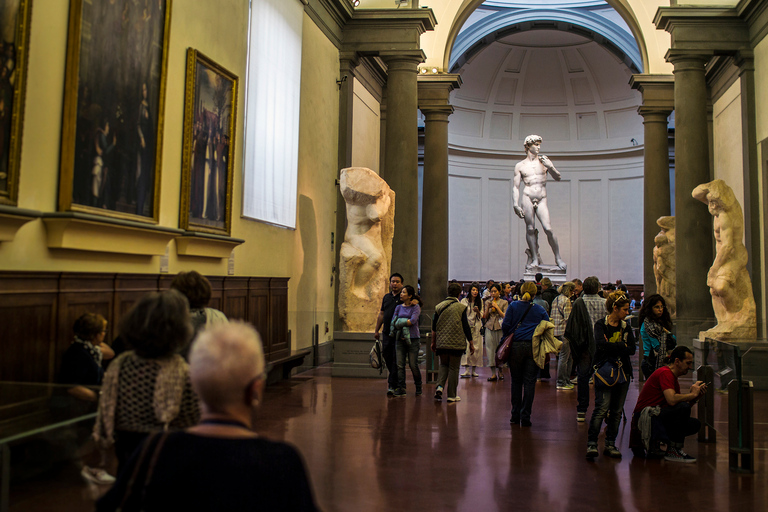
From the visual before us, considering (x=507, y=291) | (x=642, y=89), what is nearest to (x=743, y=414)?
(x=507, y=291)

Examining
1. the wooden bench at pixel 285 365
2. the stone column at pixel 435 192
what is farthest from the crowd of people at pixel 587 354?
the stone column at pixel 435 192

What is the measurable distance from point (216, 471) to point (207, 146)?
7448 mm

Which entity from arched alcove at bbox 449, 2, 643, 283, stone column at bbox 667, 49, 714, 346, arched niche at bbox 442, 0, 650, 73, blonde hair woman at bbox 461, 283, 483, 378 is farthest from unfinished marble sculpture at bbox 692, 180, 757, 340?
arched alcove at bbox 449, 2, 643, 283

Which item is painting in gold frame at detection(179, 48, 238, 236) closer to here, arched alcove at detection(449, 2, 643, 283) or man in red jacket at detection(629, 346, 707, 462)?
man in red jacket at detection(629, 346, 707, 462)

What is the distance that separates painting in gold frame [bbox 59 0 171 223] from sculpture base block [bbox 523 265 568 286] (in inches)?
491

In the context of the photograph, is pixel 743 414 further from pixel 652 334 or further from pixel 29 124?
pixel 29 124

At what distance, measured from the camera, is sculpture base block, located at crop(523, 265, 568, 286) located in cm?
1809

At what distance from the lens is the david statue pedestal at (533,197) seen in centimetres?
1834

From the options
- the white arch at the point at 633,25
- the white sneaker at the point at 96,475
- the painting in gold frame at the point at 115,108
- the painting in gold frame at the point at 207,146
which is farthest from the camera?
the white arch at the point at 633,25

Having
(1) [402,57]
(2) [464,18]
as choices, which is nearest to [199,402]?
(1) [402,57]

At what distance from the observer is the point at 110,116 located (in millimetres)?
6492

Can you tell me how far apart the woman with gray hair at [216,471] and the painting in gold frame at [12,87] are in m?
4.04

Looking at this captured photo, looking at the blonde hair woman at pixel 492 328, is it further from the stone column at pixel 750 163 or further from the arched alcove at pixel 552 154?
the arched alcove at pixel 552 154

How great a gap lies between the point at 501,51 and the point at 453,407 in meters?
20.6
